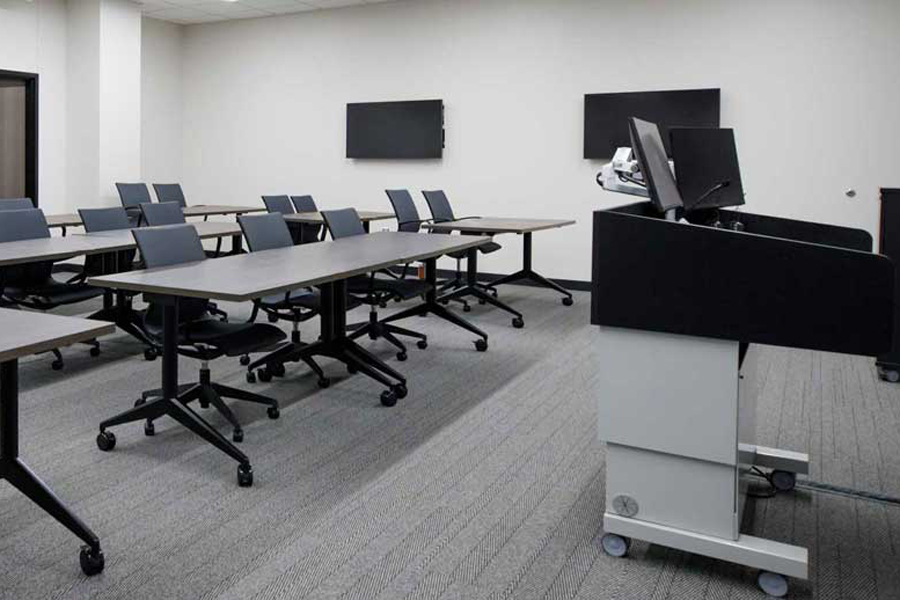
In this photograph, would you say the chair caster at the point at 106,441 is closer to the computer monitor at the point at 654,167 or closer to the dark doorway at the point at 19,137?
the computer monitor at the point at 654,167

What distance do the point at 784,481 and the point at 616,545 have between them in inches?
32.9

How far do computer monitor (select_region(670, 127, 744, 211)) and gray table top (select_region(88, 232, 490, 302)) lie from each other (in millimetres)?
1425

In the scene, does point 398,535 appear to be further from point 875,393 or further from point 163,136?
point 163,136

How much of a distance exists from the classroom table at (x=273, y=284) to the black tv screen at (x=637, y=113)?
116 inches

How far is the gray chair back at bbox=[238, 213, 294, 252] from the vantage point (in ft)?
13.3

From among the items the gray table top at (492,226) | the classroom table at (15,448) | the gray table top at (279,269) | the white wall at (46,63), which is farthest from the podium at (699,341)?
the white wall at (46,63)

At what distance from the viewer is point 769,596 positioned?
78.6 inches

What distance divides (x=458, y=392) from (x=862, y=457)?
184cm

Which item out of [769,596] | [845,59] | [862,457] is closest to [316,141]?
[845,59]

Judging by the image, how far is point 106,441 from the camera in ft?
9.80

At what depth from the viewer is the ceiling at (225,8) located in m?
8.02

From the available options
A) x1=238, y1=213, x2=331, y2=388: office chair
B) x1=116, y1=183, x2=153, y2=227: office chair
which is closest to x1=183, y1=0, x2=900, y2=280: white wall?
x1=116, y1=183, x2=153, y2=227: office chair

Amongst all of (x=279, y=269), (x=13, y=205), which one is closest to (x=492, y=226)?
(x=279, y=269)

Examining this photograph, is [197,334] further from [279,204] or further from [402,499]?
[279,204]
